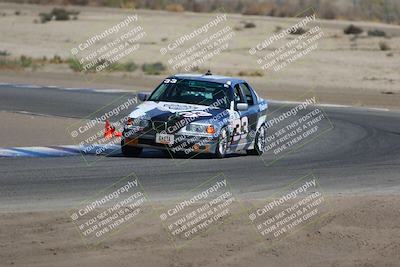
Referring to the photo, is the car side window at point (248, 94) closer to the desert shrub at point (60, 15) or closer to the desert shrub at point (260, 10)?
the desert shrub at point (60, 15)

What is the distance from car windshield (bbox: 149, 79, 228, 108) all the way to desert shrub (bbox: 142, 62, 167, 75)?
2132 cm

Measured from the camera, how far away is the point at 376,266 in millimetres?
10242

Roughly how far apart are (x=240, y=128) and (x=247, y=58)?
26057 mm

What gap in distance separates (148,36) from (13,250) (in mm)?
43315

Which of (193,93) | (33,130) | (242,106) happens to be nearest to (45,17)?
(33,130)

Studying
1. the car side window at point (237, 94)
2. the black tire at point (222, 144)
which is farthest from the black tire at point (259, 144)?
the black tire at point (222, 144)

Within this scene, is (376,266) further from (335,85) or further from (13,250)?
(335,85)

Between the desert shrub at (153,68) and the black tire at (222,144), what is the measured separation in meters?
21.9

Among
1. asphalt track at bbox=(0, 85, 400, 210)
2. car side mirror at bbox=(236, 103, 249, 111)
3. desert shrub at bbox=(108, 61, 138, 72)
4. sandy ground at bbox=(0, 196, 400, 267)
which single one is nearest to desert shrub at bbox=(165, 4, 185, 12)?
desert shrub at bbox=(108, 61, 138, 72)

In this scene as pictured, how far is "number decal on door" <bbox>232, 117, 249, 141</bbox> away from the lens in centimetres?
1803

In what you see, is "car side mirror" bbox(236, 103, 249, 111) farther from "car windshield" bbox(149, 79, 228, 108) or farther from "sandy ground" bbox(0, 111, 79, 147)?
"sandy ground" bbox(0, 111, 79, 147)

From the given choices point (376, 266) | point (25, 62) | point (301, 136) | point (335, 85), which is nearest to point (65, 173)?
point (376, 266)

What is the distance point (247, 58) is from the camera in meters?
44.1

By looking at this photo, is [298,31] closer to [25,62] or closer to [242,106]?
[25,62]
